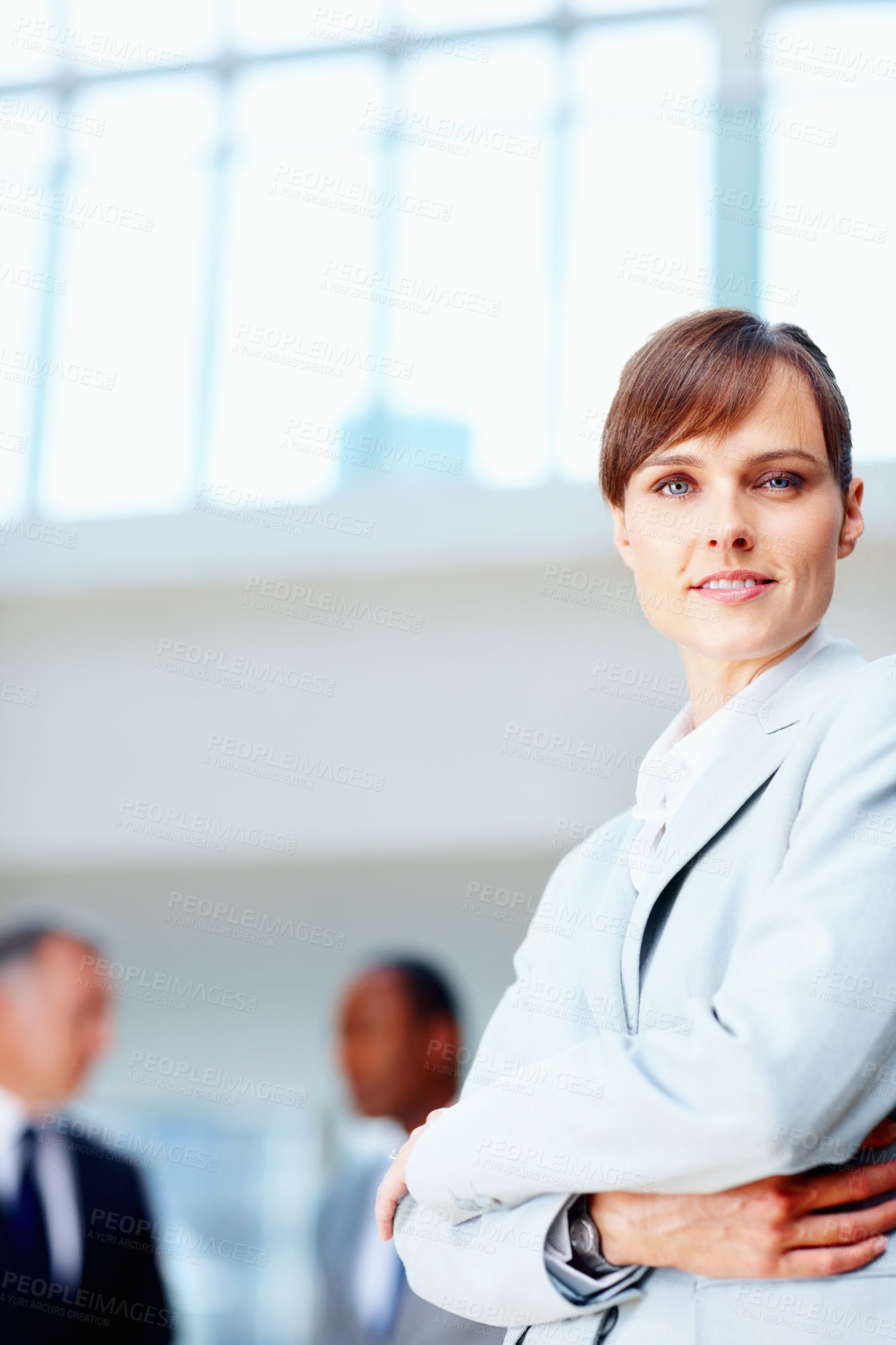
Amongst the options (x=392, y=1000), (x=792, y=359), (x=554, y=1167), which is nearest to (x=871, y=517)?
(x=392, y=1000)

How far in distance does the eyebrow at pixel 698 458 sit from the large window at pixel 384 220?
616cm

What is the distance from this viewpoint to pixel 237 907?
1006 cm

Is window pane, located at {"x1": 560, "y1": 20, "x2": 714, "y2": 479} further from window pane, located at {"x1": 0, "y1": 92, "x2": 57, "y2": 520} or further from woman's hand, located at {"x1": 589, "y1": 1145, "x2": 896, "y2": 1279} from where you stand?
woman's hand, located at {"x1": 589, "y1": 1145, "x2": 896, "y2": 1279}

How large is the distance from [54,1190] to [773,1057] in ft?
13.1

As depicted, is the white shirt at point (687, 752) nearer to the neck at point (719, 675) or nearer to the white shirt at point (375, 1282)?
the neck at point (719, 675)

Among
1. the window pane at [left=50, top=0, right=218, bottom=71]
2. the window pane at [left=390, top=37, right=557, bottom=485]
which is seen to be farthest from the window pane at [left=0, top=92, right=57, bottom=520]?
the window pane at [left=390, top=37, right=557, bottom=485]

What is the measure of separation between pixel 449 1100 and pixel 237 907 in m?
4.50

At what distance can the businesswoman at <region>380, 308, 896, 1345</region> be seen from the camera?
126 cm

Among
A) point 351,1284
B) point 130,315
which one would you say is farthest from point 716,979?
point 130,315

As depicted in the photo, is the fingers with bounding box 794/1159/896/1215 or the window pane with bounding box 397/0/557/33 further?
the window pane with bounding box 397/0/557/33

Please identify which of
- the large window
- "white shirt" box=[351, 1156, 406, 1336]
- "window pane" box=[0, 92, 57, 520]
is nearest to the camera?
"white shirt" box=[351, 1156, 406, 1336]

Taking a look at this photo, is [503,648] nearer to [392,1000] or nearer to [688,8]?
[392,1000]

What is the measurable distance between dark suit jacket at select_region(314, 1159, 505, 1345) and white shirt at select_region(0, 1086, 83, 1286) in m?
1.00

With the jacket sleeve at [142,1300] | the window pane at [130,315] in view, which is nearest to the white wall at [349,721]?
the window pane at [130,315]
